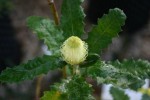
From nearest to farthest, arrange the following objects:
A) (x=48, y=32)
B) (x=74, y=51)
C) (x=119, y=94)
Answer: (x=74, y=51) → (x=48, y=32) → (x=119, y=94)

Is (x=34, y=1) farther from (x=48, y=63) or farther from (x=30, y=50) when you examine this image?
(x=48, y=63)

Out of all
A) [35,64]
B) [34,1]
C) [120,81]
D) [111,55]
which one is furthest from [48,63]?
[34,1]

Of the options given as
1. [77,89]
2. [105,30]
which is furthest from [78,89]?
[105,30]

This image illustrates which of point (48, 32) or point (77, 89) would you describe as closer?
point (77, 89)

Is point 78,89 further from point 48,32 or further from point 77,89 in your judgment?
point 48,32

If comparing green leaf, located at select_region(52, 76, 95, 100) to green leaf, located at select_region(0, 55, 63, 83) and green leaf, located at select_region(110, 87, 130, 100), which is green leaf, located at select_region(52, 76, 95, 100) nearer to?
green leaf, located at select_region(0, 55, 63, 83)

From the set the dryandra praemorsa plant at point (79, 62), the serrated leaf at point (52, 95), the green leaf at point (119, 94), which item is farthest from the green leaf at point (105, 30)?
the green leaf at point (119, 94)

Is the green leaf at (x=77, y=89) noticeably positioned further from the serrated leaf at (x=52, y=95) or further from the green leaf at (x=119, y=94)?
the green leaf at (x=119, y=94)
